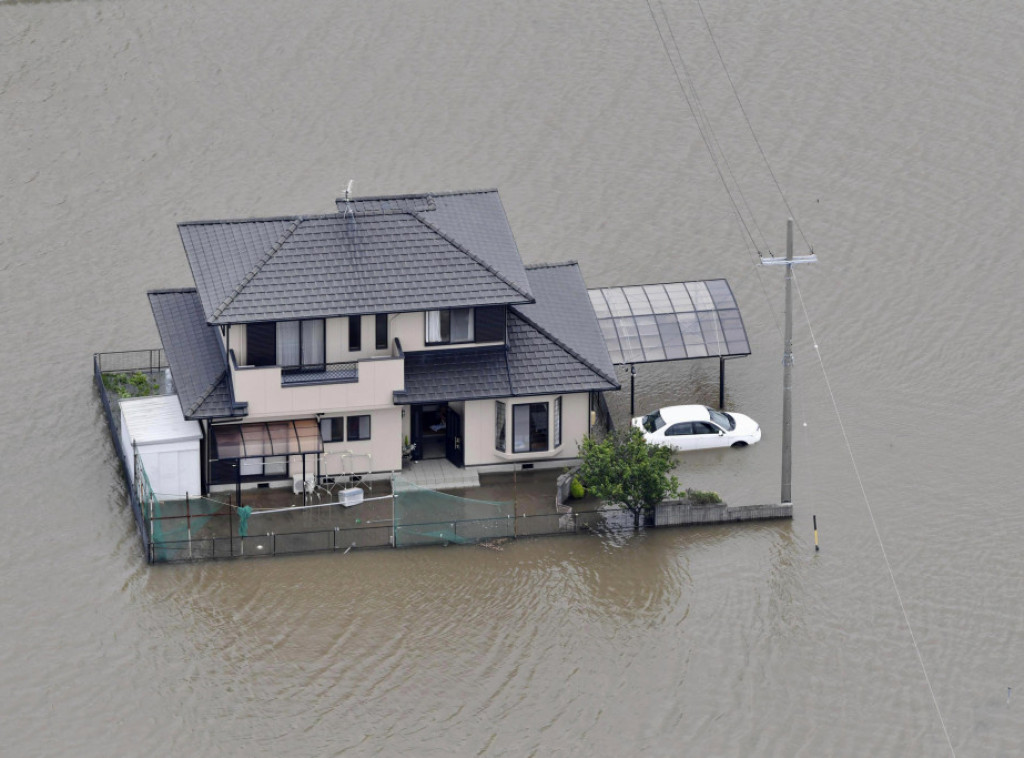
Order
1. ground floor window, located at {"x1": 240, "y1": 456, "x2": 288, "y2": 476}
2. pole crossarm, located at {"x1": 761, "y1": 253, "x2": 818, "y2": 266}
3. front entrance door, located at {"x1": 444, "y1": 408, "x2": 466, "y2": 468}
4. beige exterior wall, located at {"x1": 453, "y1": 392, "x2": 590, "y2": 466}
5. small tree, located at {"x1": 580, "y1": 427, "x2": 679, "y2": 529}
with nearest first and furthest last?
pole crossarm, located at {"x1": 761, "y1": 253, "x2": 818, "y2": 266}
small tree, located at {"x1": 580, "y1": 427, "x2": 679, "y2": 529}
ground floor window, located at {"x1": 240, "y1": 456, "x2": 288, "y2": 476}
beige exterior wall, located at {"x1": 453, "y1": 392, "x2": 590, "y2": 466}
front entrance door, located at {"x1": 444, "y1": 408, "x2": 466, "y2": 468}

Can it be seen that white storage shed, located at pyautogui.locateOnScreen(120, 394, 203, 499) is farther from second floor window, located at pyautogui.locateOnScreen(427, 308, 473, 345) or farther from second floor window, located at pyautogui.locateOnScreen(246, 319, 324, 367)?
second floor window, located at pyautogui.locateOnScreen(427, 308, 473, 345)

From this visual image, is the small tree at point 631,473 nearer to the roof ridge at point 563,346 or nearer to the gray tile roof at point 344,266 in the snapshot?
the roof ridge at point 563,346

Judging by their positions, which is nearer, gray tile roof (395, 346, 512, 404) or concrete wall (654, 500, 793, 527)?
concrete wall (654, 500, 793, 527)

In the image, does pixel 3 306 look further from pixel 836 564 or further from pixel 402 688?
pixel 836 564

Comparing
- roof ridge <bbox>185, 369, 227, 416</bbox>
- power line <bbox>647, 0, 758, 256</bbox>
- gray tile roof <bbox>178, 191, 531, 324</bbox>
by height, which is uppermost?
power line <bbox>647, 0, 758, 256</bbox>

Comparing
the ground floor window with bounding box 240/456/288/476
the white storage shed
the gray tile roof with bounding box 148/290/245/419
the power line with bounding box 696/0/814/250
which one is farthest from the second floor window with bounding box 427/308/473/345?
the power line with bounding box 696/0/814/250

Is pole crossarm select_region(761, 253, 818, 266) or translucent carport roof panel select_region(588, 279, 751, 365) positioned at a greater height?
pole crossarm select_region(761, 253, 818, 266)

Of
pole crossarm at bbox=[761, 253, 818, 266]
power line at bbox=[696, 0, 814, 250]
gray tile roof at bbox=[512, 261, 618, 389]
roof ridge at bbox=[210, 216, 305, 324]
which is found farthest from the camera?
power line at bbox=[696, 0, 814, 250]

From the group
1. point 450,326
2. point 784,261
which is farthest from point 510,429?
point 784,261
